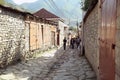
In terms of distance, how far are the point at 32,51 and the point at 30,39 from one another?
3.68ft

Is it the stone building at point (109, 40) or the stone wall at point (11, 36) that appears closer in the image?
the stone building at point (109, 40)

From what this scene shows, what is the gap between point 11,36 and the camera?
51.2ft

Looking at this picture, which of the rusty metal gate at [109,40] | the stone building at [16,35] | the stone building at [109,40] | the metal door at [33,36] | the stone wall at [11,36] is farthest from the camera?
the metal door at [33,36]

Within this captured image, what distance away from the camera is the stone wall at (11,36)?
14.1m

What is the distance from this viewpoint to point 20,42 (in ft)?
57.7

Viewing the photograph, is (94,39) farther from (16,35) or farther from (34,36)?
(34,36)

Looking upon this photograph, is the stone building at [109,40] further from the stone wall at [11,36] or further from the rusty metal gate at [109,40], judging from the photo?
the stone wall at [11,36]

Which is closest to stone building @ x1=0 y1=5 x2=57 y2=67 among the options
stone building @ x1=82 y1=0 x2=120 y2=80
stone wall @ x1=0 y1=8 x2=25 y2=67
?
stone wall @ x1=0 y1=8 x2=25 y2=67

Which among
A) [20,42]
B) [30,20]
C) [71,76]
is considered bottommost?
[71,76]

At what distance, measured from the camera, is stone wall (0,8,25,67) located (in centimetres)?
1407

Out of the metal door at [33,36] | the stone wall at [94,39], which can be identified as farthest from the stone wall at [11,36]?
the stone wall at [94,39]

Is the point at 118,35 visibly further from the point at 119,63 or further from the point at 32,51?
the point at 32,51

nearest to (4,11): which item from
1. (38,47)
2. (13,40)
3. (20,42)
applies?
(13,40)

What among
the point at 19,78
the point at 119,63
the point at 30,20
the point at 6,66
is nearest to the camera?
the point at 119,63
